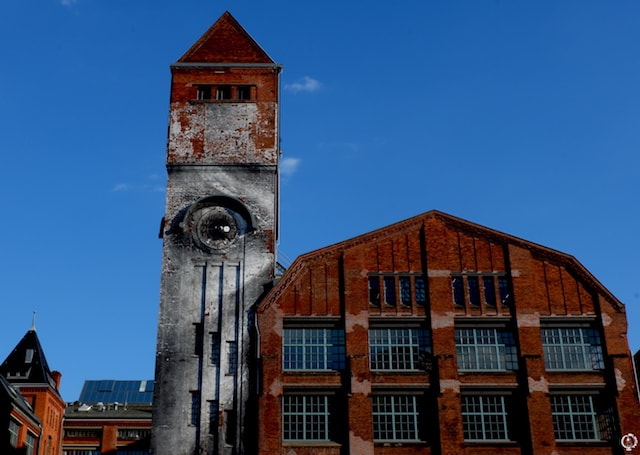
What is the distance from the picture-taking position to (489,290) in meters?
42.2

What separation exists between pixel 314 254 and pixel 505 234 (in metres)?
9.86

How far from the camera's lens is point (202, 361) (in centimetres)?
4078

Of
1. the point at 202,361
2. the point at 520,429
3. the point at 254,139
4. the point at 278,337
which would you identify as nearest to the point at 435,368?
the point at 520,429

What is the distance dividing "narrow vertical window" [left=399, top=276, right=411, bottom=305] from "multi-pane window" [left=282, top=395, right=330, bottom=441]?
6252 millimetres

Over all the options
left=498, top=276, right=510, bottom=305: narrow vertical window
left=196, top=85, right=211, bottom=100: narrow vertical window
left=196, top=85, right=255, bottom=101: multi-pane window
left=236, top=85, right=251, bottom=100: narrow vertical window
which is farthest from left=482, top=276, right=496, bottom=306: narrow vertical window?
left=196, top=85, right=211, bottom=100: narrow vertical window

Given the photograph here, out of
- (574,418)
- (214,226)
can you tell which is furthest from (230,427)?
(574,418)

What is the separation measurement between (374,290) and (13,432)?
26.9 metres

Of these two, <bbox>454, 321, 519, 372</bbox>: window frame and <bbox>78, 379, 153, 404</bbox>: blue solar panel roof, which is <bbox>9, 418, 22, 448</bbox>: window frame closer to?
<bbox>454, 321, 519, 372</bbox>: window frame

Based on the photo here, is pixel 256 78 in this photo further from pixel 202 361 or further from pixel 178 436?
pixel 178 436

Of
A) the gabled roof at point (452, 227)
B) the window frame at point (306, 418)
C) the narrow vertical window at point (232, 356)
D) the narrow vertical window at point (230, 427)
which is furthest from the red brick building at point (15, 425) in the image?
the window frame at point (306, 418)

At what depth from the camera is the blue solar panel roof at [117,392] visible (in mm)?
88188

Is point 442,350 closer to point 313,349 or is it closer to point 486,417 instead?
point 486,417

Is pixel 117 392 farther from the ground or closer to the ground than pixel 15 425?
farther from the ground

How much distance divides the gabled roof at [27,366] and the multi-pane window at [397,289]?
3660 cm
